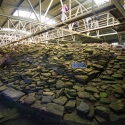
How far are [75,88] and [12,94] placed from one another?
225 centimetres

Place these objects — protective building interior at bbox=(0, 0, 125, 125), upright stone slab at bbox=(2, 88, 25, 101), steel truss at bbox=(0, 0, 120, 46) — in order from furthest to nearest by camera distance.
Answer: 1. steel truss at bbox=(0, 0, 120, 46)
2. upright stone slab at bbox=(2, 88, 25, 101)
3. protective building interior at bbox=(0, 0, 125, 125)

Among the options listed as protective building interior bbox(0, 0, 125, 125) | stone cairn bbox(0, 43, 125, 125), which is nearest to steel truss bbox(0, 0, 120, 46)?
protective building interior bbox(0, 0, 125, 125)

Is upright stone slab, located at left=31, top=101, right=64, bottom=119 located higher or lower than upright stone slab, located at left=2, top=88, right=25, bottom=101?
lower

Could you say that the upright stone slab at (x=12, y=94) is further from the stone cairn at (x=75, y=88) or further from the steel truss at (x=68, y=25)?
the steel truss at (x=68, y=25)

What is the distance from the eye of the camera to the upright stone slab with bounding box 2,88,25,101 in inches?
145

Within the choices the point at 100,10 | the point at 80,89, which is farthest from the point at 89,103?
the point at 100,10

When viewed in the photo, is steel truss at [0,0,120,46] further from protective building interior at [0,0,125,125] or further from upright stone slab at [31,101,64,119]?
upright stone slab at [31,101,64,119]

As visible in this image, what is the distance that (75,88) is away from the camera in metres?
3.67

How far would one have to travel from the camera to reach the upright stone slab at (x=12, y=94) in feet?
12.1

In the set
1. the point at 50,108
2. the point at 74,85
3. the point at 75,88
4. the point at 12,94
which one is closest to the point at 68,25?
the point at 74,85

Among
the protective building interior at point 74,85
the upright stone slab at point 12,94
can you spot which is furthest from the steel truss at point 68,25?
the upright stone slab at point 12,94

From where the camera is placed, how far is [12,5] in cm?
715

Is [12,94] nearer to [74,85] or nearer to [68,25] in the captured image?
[74,85]

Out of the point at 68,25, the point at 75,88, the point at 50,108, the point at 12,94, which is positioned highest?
the point at 68,25
